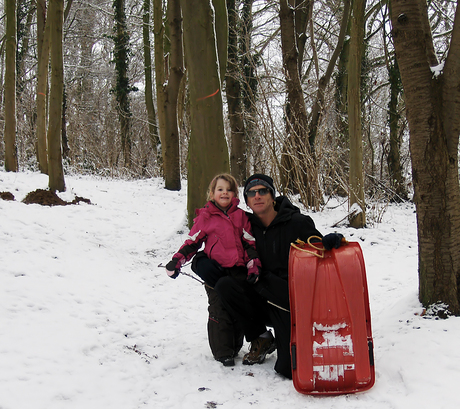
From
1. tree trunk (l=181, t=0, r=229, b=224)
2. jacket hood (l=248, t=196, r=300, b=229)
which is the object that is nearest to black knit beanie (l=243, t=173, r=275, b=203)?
jacket hood (l=248, t=196, r=300, b=229)

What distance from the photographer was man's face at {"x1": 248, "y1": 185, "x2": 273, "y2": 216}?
2.92m

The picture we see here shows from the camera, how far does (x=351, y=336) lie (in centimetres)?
229

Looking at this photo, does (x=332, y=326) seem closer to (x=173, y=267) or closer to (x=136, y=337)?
(x=173, y=267)

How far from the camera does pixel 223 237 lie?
9.86ft

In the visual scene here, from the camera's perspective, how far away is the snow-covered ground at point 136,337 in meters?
2.24

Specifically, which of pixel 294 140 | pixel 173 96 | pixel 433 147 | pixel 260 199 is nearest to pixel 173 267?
pixel 260 199

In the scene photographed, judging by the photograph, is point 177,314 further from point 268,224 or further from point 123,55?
point 123,55

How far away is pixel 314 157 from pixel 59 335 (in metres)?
6.11

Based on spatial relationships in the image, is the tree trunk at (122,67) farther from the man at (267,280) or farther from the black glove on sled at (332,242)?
the black glove on sled at (332,242)

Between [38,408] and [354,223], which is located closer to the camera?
[38,408]

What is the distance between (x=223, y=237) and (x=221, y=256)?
14 centimetres

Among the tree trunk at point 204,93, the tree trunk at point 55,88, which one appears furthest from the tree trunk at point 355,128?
the tree trunk at point 55,88

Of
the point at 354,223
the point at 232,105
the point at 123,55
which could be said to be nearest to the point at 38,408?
the point at 354,223

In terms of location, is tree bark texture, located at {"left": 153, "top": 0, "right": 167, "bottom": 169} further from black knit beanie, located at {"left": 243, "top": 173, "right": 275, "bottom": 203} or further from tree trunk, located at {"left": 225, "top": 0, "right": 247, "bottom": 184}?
black knit beanie, located at {"left": 243, "top": 173, "right": 275, "bottom": 203}
